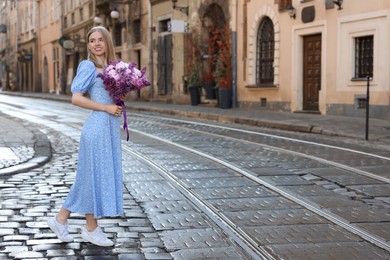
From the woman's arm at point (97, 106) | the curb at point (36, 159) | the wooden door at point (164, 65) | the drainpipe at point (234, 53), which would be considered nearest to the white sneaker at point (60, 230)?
the woman's arm at point (97, 106)

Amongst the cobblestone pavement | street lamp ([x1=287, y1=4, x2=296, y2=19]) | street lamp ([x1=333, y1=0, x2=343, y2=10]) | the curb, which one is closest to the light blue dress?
the cobblestone pavement

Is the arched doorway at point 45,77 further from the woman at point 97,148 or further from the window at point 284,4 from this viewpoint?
the woman at point 97,148

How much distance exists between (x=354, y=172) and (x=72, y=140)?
244 inches

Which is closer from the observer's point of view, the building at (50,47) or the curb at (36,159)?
the curb at (36,159)

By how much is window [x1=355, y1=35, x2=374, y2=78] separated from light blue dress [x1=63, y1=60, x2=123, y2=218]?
1364cm

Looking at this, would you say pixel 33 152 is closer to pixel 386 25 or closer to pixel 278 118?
pixel 278 118

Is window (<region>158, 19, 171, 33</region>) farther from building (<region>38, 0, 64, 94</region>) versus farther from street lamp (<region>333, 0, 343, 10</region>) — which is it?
building (<region>38, 0, 64, 94</region>)

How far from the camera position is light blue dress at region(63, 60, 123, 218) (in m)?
4.82

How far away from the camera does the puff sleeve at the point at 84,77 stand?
4797 millimetres

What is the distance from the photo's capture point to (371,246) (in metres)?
4.84

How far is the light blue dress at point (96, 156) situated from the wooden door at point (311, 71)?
15.5 m

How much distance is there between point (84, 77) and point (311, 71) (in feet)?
52.6

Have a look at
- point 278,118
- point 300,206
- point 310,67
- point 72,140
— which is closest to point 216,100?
point 310,67

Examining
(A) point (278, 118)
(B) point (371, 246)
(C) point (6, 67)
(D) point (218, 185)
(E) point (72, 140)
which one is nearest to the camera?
(B) point (371, 246)
